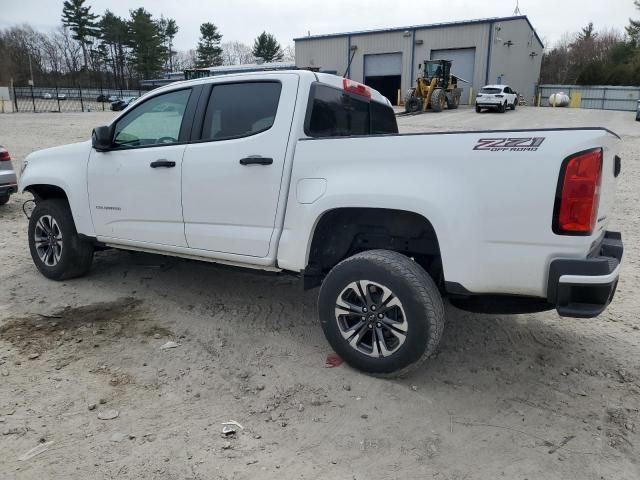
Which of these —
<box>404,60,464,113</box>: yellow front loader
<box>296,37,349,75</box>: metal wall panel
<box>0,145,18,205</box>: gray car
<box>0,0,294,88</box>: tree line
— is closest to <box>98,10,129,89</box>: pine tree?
<box>0,0,294,88</box>: tree line

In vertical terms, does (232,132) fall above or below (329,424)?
above

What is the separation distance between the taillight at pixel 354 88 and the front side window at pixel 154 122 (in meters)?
1.29

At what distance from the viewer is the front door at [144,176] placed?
409 cm

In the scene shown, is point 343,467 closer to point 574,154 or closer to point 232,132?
point 574,154

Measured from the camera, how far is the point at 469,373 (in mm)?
3441

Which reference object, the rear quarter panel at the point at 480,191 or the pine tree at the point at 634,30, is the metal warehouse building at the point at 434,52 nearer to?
the pine tree at the point at 634,30

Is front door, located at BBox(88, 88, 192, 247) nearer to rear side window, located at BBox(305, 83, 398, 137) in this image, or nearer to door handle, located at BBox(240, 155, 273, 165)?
door handle, located at BBox(240, 155, 273, 165)

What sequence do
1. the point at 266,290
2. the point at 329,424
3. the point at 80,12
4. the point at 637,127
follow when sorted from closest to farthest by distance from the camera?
the point at 329,424, the point at 266,290, the point at 637,127, the point at 80,12

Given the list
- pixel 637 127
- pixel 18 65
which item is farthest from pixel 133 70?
pixel 637 127

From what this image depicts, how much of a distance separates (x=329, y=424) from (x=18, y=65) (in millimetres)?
90459

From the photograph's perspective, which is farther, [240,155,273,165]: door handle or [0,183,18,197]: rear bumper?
[0,183,18,197]: rear bumper

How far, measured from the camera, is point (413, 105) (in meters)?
30.2

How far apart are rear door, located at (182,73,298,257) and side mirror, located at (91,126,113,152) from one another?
97cm

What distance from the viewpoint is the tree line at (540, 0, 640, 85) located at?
149ft
